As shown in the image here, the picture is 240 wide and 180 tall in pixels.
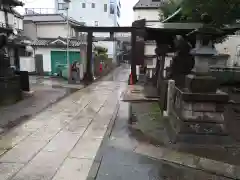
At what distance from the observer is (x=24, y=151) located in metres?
6.08

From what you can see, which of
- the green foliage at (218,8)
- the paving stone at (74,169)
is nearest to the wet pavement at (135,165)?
the paving stone at (74,169)

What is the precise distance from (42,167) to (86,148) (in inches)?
54.8

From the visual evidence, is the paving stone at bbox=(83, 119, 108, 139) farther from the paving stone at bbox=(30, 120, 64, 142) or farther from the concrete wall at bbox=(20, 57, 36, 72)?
the concrete wall at bbox=(20, 57, 36, 72)

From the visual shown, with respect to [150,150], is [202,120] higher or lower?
higher

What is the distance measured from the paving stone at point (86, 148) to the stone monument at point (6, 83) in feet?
21.7

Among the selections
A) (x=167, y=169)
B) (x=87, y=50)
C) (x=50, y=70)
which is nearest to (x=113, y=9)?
(x=50, y=70)

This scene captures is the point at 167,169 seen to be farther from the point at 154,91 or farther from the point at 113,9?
the point at 113,9

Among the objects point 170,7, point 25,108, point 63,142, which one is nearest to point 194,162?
point 63,142

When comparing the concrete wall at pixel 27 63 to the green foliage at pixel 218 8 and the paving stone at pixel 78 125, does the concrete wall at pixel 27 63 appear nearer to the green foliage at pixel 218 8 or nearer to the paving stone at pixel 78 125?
the paving stone at pixel 78 125

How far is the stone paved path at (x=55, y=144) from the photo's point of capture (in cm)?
505

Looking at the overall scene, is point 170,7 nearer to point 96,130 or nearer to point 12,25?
point 96,130

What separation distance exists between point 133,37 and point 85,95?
719 cm

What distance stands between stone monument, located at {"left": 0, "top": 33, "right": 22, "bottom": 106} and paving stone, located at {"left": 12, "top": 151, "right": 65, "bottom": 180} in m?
6.90

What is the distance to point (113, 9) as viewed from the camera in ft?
161
